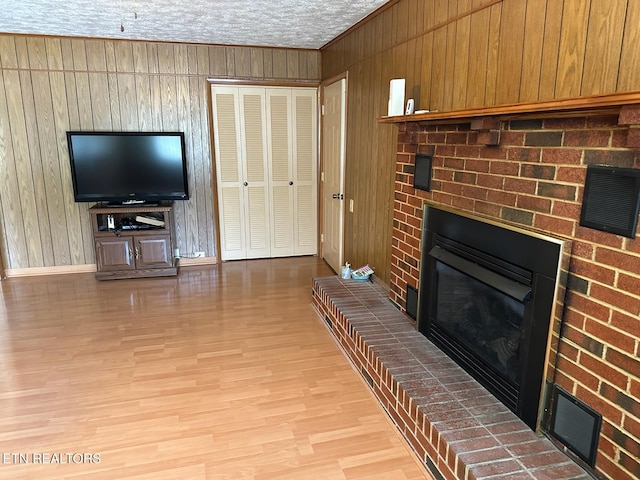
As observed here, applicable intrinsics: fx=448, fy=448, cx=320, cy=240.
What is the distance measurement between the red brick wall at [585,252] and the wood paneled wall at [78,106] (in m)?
3.46

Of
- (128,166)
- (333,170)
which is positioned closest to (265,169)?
(333,170)

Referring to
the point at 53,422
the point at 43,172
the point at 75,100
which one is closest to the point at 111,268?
the point at 43,172

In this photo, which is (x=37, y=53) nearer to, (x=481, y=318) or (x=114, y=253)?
(x=114, y=253)

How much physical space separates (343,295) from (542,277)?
5.96 ft

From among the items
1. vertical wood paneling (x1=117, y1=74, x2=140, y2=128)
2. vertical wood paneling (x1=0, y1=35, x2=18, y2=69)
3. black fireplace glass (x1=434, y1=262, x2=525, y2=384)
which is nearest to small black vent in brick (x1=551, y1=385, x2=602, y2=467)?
black fireplace glass (x1=434, y1=262, x2=525, y2=384)

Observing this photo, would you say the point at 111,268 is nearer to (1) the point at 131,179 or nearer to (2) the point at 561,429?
(1) the point at 131,179

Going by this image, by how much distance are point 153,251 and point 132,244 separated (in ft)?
0.71

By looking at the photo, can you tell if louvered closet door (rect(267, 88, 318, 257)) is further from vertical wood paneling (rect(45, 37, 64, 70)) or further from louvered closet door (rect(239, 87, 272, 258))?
vertical wood paneling (rect(45, 37, 64, 70))

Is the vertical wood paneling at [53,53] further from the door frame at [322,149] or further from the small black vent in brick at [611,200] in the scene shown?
the small black vent in brick at [611,200]

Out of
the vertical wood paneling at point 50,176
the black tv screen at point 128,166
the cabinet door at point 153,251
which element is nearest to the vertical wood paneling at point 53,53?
the vertical wood paneling at point 50,176

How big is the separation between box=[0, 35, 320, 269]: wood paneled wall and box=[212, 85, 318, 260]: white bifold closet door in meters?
0.18

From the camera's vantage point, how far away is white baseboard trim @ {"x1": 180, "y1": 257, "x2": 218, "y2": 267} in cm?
515

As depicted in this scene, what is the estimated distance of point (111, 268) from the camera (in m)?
4.61

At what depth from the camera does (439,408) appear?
6.58 ft
